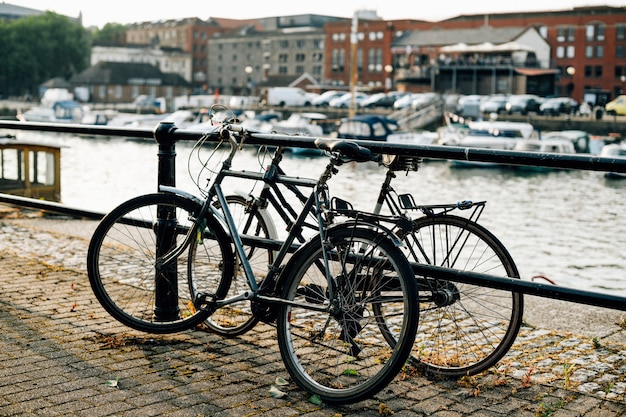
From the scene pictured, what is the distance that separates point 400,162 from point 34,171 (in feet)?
48.6

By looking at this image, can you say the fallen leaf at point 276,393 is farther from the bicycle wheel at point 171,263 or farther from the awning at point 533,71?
the awning at point 533,71

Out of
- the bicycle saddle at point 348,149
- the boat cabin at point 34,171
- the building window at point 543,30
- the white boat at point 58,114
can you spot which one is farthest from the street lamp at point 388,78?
the bicycle saddle at point 348,149

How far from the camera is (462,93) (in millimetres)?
96625

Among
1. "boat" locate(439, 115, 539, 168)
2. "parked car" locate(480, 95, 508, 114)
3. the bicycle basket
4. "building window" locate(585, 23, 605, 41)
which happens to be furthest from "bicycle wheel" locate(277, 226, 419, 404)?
"building window" locate(585, 23, 605, 41)

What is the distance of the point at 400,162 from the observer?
4.04m

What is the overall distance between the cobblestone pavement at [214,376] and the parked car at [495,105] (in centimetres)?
7192

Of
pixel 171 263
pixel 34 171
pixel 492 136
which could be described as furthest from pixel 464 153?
pixel 492 136

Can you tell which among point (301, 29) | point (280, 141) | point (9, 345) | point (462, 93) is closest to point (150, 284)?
point (9, 345)

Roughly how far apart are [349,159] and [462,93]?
95.0m

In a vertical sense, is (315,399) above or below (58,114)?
above

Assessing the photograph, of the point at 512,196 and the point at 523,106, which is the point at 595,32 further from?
the point at 512,196

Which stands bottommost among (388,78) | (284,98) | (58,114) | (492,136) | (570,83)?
(492,136)

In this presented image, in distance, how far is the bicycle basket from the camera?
403 centimetres

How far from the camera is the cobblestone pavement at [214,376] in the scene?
3.61 metres
